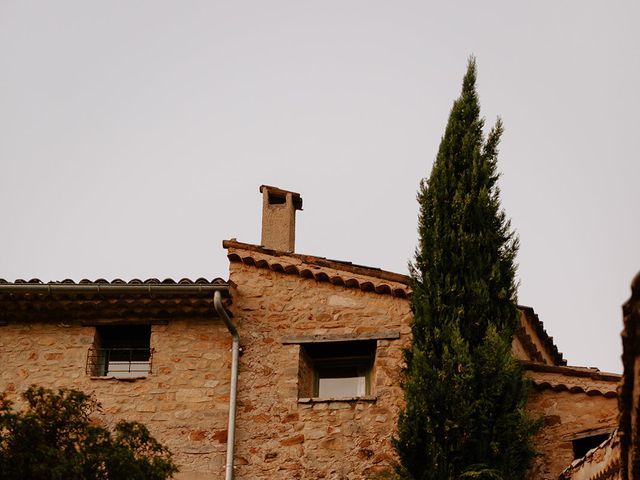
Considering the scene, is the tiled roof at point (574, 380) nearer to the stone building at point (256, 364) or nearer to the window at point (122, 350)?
the stone building at point (256, 364)

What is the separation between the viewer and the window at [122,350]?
1666cm

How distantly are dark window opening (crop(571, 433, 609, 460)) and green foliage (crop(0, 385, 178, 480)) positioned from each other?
557 cm

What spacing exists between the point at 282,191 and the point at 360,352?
3185mm

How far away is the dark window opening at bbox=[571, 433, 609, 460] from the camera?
1505 cm

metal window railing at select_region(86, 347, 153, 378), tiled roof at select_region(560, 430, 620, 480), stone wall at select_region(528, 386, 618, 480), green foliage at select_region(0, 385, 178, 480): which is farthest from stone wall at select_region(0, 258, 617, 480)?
green foliage at select_region(0, 385, 178, 480)

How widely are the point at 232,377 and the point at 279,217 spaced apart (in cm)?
306

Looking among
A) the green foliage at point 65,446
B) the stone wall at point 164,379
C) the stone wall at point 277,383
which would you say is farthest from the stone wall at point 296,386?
the green foliage at point 65,446

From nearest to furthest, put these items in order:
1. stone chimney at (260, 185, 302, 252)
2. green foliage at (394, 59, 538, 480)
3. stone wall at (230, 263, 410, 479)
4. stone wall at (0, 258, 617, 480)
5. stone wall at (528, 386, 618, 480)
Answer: green foliage at (394, 59, 538, 480) → stone wall at (528, 386, 618, 480) → stone wall at (0, 258, 617, 480) → stone wall at (230, 263, 410, 479) → stone chimney at (260, 185, 302, 252)

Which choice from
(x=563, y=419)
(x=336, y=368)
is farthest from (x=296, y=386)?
(x=563, y=419)

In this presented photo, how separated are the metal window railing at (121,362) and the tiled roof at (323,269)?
6.39 ft

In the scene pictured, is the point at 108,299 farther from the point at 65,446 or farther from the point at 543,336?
the point at 543,336

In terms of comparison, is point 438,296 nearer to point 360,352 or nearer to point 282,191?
point 360,352

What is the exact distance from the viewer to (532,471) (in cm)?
1467

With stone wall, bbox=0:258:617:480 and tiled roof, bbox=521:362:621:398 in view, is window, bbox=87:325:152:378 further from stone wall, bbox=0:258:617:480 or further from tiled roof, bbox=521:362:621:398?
tiled roof, bbox=521:362:621:398
